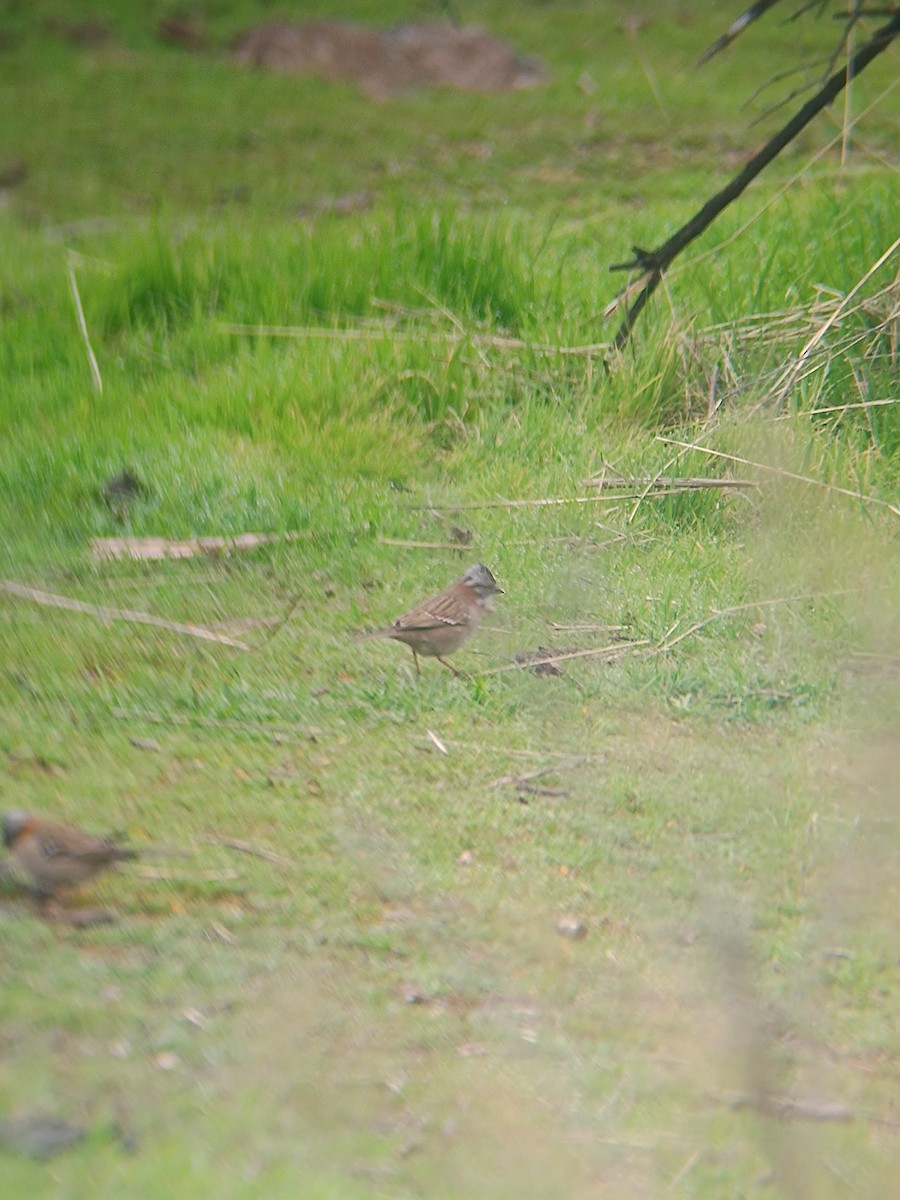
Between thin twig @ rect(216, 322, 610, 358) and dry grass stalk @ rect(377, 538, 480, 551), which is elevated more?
thin twig @ rect(216, 322, 610, 358)

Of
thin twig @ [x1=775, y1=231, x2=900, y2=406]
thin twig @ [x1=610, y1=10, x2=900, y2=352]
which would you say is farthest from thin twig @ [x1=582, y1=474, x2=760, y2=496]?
thin twig @ [x1=610, y1=10, x2=900, y2=352]

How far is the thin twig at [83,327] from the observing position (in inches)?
240

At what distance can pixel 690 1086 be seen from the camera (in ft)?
8.23

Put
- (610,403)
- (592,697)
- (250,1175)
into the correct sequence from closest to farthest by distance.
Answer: (250,1175), (592,697), (610,403)

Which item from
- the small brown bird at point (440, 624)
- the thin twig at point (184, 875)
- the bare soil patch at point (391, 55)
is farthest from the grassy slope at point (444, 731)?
the bare soil patch at point (391, 55)

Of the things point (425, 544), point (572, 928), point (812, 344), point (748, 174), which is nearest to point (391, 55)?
point (748, 174)

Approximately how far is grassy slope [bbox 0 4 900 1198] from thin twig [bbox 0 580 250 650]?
0.17 ft

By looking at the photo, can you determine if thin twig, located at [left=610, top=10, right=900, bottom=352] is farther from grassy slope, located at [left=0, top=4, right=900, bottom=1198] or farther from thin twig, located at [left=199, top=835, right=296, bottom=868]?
thin twig, located at [left=199, top=835, right=296, bottom=868]

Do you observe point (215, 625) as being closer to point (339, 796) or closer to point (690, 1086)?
point (339, 796)

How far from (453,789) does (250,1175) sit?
4.60 feet

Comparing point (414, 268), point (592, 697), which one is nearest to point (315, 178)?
point (414, 268)

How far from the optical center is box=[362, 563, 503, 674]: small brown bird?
4.02 metres

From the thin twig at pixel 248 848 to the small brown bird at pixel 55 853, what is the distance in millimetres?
213

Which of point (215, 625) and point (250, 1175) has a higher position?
point (250, 1175)
